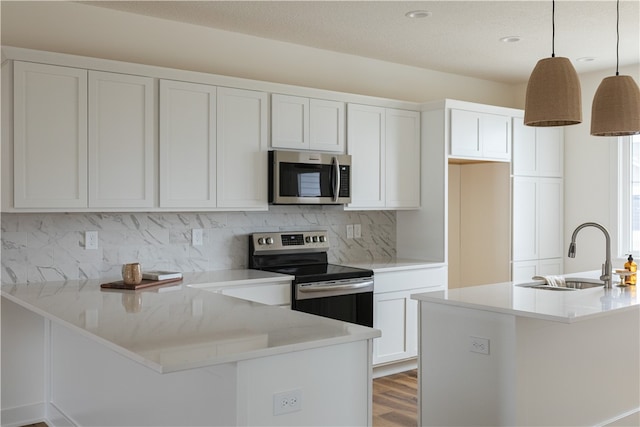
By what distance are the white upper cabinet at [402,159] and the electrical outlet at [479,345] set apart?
2178mm

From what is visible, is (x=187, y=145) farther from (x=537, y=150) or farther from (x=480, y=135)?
(x=537, y=150)

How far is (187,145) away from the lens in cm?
407

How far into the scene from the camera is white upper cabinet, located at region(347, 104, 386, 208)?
4930mm

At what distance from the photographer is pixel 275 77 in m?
4.91

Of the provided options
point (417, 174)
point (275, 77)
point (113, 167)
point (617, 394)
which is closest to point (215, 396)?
point (113, 167)

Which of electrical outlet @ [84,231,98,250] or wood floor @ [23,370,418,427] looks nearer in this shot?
wood floor @ [23,370,418,427]

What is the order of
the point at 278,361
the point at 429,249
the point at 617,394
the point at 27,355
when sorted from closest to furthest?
the point at 278,361, the point at 617,394, the point at 27,355, the point at 429,249

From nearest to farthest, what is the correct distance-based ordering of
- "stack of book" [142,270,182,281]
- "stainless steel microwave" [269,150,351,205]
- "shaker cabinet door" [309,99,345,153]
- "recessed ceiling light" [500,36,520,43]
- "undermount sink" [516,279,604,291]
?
"stack of book" [142,270,182,281]
"undermount sink" [516,279,604,291]
"stainless steel microwave" [269,150,351,205]
"shaker cabinet door" [309,99,345,153]
"recessed ceiling light" [500,36,520,43]

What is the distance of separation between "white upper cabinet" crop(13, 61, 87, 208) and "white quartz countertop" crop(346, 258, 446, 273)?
220 cm

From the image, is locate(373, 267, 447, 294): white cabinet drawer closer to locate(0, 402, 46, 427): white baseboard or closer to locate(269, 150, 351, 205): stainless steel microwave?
locate(269, 150, 351, 205): stainless steel microwave

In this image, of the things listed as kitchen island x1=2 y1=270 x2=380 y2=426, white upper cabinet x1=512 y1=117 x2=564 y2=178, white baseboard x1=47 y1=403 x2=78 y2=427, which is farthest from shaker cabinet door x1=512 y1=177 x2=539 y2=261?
white baseboard x1=47 y1=403 x2=78 y2=427

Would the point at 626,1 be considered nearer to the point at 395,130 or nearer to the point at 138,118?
the point at 395,130

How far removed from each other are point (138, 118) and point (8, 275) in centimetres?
121

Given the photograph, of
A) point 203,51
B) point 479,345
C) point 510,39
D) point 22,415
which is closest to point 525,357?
point 479,345
